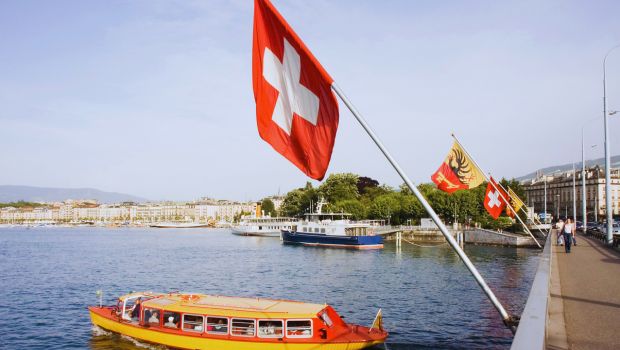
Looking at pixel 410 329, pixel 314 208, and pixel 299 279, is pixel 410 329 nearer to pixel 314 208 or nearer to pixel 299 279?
pixel 299 279

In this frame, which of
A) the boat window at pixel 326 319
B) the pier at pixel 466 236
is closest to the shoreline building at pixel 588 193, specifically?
the pier at pixel 466 236

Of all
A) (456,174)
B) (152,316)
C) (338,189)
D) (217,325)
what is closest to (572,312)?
(217,325)

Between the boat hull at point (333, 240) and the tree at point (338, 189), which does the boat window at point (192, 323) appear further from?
the tree at point (338, 189)

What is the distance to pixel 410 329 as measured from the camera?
26.7 metres

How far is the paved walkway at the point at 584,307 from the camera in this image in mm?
9548

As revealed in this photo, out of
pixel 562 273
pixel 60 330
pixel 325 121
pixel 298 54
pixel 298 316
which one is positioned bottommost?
pixel 60 330

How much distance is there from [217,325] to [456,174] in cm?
1428

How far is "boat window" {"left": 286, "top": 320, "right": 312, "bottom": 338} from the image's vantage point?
2056 centimetres

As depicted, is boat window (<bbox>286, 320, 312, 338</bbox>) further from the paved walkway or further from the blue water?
the paved walkway

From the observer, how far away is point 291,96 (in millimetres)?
10594

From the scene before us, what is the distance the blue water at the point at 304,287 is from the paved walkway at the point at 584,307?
18.1 feet

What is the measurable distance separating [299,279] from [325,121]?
126ft

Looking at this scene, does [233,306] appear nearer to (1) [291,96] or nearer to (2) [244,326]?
(2) [244,326]

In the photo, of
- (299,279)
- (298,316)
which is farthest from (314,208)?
(298,316)
